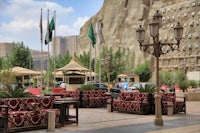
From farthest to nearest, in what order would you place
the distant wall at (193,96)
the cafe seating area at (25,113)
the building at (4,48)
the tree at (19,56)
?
the building at (4,48) < the tree at (19,56) < the distant wall at (193,96) < the cafe seating area at (25,113)

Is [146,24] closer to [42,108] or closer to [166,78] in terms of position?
[166,78]

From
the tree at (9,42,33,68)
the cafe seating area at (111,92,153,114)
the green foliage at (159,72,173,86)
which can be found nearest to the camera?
the cafe seating area at (111,92,153,114)

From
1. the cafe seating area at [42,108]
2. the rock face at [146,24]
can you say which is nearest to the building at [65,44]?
the rock face at [146,24]

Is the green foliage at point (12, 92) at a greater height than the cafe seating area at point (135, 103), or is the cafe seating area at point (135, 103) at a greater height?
the green foliage at point (12, 92)

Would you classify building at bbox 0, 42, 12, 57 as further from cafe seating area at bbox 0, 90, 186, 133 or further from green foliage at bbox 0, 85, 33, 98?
green foliage at bbox 0, 85, 33, 98

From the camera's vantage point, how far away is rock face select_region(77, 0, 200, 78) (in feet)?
177

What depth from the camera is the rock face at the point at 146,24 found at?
177 feet

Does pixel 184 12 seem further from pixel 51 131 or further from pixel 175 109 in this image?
pixel 51 131

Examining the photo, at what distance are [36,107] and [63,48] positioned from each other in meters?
114

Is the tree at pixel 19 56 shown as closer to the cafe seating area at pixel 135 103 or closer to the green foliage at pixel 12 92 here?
the cafe seating area at pixel 135 103

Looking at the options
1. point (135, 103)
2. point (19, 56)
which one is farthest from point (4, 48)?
point (135, 103)

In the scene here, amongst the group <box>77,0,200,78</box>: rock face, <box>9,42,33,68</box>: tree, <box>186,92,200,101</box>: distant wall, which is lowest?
<box>186,92,200,101</box>: distant wall

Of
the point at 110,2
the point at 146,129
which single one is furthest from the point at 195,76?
the point at 146,129

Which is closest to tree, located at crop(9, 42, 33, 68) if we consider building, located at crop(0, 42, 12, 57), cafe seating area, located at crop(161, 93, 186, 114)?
cafe seating area, located at crop(161, 93, 186, 114)
